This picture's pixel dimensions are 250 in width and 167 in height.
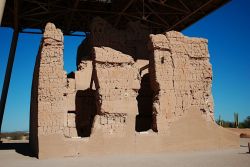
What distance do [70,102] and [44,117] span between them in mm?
2123

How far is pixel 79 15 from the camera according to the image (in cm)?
1873

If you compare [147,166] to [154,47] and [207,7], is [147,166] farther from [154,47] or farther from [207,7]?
[207,7]

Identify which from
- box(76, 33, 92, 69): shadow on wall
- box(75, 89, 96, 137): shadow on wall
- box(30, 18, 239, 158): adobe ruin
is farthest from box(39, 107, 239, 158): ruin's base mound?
box(76, 33, 92, 69): shadow on wall

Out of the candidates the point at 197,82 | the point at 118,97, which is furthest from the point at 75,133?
the point at 197,82

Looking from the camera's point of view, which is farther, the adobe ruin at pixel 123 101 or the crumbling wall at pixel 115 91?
the crumbling wall at pixel 115 91

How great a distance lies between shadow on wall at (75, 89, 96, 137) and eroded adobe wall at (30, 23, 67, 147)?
2206 mm

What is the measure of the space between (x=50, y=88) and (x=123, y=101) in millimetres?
2546

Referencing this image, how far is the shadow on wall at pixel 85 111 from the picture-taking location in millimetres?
13320

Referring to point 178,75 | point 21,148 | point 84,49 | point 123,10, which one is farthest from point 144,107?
point 123,10

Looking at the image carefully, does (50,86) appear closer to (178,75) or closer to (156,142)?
(156,142)

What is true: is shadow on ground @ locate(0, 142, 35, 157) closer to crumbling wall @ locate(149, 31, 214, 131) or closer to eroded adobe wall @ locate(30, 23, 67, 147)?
eroded adobe wall @ locate(30, 23, 67, 147)

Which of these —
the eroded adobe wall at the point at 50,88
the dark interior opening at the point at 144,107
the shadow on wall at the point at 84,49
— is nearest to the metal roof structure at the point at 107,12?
the shadow on wall at the point at 84,49

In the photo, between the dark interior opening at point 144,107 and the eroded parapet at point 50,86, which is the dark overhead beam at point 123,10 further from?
the eroded parapet at point 50,86

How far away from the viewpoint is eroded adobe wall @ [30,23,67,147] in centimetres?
1091
